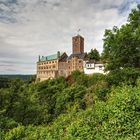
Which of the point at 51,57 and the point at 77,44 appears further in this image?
the point at 51,57

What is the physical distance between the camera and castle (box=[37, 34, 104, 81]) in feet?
359

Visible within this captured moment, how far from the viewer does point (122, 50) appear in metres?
43.3

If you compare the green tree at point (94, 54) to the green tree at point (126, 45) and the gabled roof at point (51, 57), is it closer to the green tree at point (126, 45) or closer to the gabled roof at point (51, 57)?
the gabled roof at point (51, 57)

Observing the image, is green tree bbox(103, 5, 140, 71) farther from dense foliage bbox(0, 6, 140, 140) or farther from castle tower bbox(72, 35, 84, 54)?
castle tower bbox(72, 35, 84, 54)

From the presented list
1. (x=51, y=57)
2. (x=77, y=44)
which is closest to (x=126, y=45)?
(x=77, y=44)

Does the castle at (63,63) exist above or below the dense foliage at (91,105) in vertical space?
above

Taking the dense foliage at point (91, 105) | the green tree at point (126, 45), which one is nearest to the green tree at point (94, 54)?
the dense foliage at point (91, 105)

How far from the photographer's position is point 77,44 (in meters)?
126

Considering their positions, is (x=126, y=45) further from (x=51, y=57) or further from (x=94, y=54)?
(x=51, y=57)

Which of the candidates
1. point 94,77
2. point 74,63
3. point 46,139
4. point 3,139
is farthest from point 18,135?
point 74,63

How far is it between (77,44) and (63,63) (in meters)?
11.1

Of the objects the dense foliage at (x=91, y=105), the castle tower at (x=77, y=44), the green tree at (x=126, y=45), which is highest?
the castle tower at (x=77, y=44)

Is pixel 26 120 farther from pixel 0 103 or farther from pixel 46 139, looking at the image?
pixel 46 139

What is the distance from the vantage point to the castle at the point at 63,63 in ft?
359
